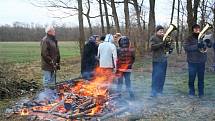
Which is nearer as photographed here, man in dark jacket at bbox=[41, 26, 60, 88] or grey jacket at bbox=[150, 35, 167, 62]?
man in dark jacket at bbox=[41, 26, 60, 88]

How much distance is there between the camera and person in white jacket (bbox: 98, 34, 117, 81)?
431 inches

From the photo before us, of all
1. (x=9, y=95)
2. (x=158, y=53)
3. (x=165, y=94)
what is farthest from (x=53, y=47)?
(x=165, y=94)

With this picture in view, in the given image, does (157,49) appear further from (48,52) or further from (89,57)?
(48,52)

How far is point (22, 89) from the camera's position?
40.3 ft

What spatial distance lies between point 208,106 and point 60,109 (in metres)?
3.73

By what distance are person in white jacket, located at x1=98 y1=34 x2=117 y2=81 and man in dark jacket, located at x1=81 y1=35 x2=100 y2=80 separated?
746mm

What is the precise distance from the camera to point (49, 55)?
10.8 meters

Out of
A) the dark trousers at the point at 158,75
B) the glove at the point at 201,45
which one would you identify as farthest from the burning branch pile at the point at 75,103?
the glove at the point at 201,45

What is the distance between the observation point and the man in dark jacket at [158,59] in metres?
11.1

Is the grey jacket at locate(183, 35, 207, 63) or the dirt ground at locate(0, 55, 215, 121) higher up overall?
the grey jacket at locate(183, 35, 207, 63)

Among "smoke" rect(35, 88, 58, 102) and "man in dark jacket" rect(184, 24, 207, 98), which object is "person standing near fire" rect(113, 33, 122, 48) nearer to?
"man in dark jacket" rect(184, 24, 207, 98)

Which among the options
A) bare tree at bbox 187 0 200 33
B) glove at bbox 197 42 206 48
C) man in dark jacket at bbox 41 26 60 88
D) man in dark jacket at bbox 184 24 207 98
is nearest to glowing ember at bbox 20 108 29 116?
man in dark jacket at bbox 41 26 60 88

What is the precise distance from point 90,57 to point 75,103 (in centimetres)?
316

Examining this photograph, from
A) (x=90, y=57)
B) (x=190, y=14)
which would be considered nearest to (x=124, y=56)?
(x=90, y=57)
